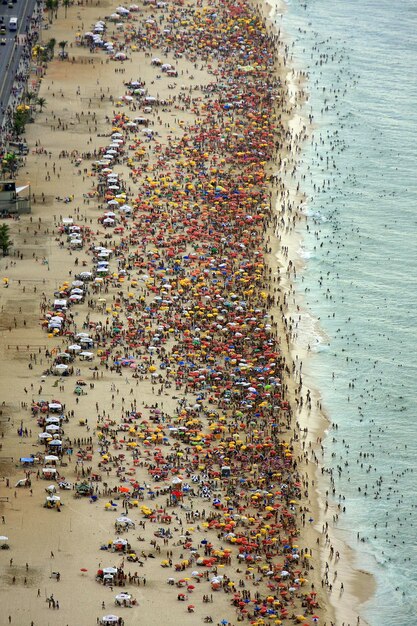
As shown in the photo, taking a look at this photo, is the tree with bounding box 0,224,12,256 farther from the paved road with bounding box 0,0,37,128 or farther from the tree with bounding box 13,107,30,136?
the paved road with bounding box 0,0,37,128

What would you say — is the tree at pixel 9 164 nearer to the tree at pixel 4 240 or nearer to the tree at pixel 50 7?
the tree at pixel 4 240

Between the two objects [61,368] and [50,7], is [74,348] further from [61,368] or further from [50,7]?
[50,7]

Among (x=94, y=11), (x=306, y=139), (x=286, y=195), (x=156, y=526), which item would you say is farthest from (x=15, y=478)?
(x=94, y=11)

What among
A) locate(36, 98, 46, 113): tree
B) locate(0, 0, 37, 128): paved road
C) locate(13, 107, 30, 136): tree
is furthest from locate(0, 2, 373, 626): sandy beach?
locate(0, 0, 37, 128): paved road

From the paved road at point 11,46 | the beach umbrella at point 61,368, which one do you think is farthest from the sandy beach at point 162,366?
the paved road at point 11,46

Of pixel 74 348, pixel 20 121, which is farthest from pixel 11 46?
pixel 74 348
